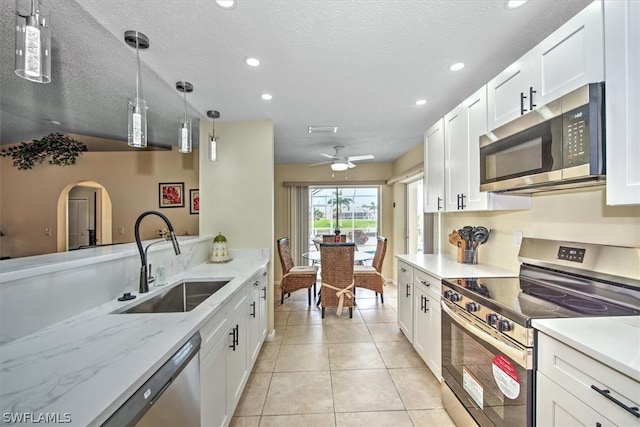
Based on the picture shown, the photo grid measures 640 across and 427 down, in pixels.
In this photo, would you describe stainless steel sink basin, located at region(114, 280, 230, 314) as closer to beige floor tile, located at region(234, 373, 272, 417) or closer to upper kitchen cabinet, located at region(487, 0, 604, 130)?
beige floor tile, located at region(234, 373, 272, 417)

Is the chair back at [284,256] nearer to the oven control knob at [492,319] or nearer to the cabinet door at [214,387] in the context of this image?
the cabinet door at [214,387]

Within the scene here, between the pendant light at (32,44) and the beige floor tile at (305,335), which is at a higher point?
the pendant light at (32,44)

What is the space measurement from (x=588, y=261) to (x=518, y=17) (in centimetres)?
144

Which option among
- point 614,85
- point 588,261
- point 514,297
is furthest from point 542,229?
point 614,85

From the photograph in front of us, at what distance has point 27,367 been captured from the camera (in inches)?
34.1

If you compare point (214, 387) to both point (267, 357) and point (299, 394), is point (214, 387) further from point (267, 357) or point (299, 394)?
point (267, 357)

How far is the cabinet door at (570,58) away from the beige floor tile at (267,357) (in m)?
2.92

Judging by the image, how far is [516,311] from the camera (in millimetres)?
1290

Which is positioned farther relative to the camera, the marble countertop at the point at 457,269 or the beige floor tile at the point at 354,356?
the beige floor tile at the point at 354,356

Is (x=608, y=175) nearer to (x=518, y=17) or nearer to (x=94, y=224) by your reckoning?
(x=518, y=17)

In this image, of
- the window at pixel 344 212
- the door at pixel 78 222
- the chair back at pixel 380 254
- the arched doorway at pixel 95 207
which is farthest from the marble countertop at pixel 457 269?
the door at pixel 78 222

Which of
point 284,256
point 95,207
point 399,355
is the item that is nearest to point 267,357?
point 399,355

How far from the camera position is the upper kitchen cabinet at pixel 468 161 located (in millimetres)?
2045

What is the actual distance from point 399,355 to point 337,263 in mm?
1370
